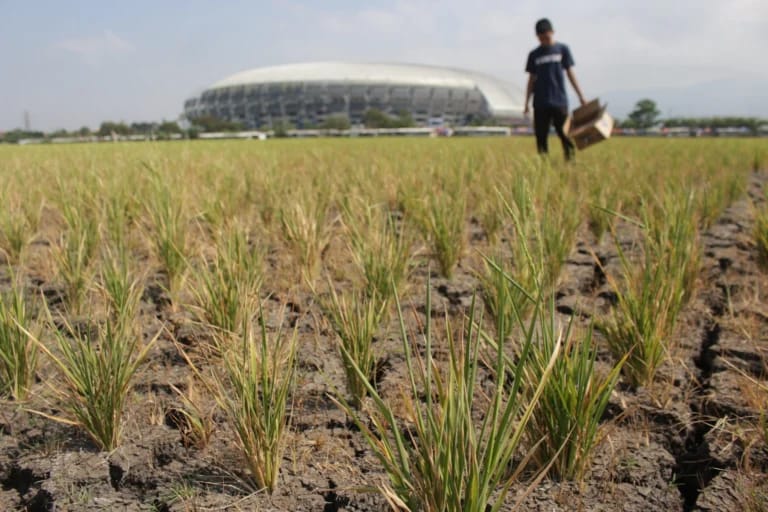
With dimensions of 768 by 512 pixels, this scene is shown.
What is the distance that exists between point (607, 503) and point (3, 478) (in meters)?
1.07

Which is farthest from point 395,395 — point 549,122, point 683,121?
point 683,121

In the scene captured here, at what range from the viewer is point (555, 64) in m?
4.88

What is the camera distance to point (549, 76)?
4.86 meters

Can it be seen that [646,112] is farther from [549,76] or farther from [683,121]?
[549,76]

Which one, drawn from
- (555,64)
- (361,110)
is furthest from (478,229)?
(361,110)

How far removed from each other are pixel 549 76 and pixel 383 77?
233 feet

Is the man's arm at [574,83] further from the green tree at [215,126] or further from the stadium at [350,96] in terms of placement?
the stadium at [350,96]

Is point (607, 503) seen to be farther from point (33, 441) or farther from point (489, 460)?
point (33, 441)

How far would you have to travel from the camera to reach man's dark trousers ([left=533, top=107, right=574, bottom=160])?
196 inches

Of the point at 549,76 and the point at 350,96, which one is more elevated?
the point at 350,96

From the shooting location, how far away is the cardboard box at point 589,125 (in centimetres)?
479

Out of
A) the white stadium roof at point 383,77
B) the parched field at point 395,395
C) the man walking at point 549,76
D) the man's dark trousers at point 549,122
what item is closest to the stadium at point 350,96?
the white stadium roof at point 383,77

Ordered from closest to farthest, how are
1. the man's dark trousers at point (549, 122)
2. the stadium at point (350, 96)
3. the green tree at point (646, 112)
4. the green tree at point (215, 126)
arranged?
the man's dark trousers at point (549, 122), the green tree at point (215, 126), the green tree at point (646, 112), the stadium at point (350, 96)

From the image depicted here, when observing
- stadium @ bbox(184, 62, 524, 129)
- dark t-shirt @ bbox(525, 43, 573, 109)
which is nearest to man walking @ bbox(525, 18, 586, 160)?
dark t-shirt @ bbox(525, 43, 573, 109)
